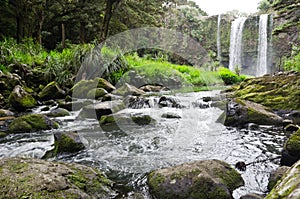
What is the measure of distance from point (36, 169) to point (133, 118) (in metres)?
3.80

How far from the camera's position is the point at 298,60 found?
480 inches

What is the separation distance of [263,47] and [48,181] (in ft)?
85.5

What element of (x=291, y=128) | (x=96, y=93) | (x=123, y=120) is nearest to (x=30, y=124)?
(x=123, y=120)

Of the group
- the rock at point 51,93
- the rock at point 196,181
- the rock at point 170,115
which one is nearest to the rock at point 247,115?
the rock at point 170,115

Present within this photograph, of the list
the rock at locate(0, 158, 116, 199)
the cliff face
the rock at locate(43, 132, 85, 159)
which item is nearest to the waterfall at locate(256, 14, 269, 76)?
the cliff face

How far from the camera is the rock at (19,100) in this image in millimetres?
7242

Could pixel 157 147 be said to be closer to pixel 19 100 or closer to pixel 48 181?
pixel 48 181

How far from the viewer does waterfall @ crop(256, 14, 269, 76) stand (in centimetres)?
2470

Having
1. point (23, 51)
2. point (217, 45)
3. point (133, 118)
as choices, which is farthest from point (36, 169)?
point (217, 45)

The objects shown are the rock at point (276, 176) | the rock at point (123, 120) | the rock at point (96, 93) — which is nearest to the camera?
the rock at point (276, 176)

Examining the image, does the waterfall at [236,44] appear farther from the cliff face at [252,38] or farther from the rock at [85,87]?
the rock at [85,87]

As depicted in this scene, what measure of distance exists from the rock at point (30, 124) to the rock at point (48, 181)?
8.97 ft

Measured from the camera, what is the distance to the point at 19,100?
7.34m

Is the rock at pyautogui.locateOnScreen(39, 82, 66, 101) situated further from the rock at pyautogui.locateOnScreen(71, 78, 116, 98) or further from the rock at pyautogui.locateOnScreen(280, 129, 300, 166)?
the rock at pyautogui.locateOnScreen(280, 129, 300, 166)
